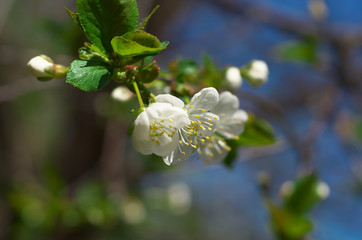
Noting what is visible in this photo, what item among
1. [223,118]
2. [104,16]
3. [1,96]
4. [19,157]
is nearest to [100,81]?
[104,16]

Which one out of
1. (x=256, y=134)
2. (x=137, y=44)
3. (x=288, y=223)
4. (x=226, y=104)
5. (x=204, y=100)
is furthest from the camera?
(x=288, y=223)

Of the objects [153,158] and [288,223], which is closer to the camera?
[288,223]

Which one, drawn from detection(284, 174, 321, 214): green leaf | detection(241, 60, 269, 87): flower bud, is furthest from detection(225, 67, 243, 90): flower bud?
detection(284, 174, 321, 214): green leaf

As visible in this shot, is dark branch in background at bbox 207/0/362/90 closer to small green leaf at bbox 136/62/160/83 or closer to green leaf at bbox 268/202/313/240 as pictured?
green leaf at bbox 268/202/313/240

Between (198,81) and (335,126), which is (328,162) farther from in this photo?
(198,81)

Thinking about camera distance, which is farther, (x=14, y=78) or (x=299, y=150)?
(x=14, y=78)

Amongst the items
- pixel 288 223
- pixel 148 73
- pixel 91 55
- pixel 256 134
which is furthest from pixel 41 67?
pixel 288 223

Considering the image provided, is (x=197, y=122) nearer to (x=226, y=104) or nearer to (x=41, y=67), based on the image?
(x=226, y=104)
